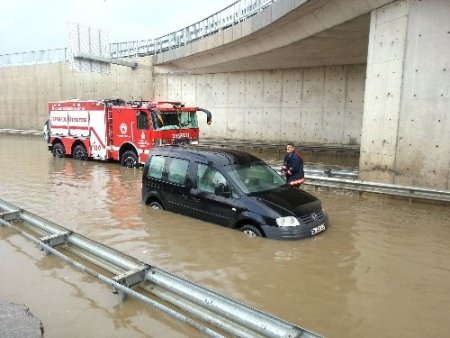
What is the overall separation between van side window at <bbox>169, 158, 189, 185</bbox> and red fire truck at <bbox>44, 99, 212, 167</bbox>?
6.23 meters

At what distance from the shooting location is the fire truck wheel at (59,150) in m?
19.0

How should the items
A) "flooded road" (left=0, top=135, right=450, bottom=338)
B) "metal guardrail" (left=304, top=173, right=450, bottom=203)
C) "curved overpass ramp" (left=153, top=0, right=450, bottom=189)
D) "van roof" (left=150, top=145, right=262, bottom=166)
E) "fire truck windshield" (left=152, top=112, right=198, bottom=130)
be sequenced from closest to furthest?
1. "flooded road" (left=0, top=135, right=450, bottom=338)
2. "van roof" (left=150, top=145, right=262, bottom=166)
3. "metal guardrail" (left=304, top=173, right=450, bottom=203)
4. "curved overpass ramp" (left=153, top=0, right=450, bottom=189)
5. "fire truck windshield" (left=152, top=112, right=198, bottom=130)

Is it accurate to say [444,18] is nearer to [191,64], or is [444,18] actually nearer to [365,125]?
[365,125]

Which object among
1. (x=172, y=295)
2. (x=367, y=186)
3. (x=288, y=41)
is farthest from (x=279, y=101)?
(x=172, y=295)

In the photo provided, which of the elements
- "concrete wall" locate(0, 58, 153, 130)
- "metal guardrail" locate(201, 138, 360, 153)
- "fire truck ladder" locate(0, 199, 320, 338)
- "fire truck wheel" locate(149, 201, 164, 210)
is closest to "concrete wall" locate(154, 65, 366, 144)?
"metal guardrail" locate(201, 138, 360, 153)

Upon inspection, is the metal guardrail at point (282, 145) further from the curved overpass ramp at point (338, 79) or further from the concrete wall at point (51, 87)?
the concrete wall at point (51, 87)

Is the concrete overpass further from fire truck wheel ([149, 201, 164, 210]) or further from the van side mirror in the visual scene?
fire truck wheel ([149, 201, 164, 210])

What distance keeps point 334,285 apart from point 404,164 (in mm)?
6219

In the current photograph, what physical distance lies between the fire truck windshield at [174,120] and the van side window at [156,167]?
18.7ft

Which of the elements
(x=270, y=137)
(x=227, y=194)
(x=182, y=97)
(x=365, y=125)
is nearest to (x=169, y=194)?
(x=227, y=194)

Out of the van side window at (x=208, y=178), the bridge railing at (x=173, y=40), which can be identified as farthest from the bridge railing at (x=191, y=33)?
the van side window at (x=208, y=178)

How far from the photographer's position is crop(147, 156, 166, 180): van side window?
883cm

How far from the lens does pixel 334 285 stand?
5.35m

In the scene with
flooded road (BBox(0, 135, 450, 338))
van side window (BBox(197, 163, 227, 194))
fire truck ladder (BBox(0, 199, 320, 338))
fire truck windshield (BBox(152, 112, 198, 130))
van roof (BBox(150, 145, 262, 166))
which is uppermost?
fire truck windshield (BBox(152, 112, 198, 130))
